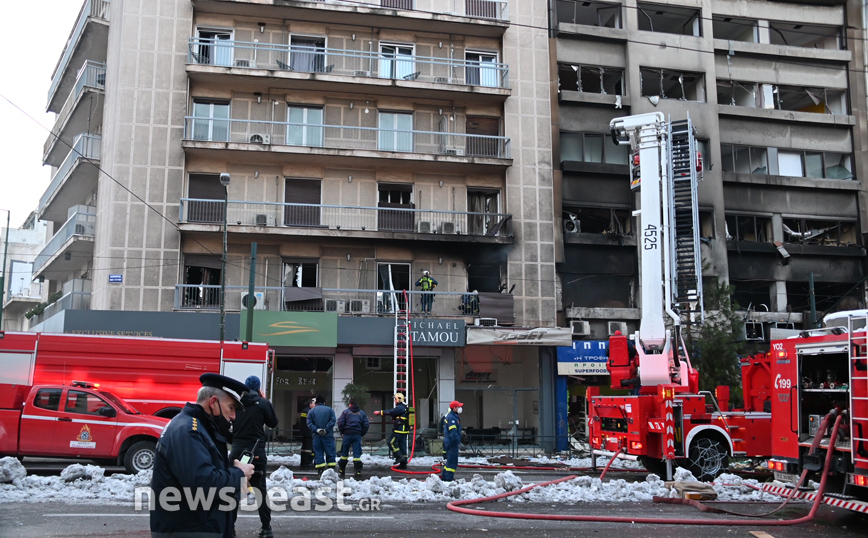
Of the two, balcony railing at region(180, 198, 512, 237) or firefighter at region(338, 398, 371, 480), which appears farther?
balcony railing at region(180, 198, 512, 237)

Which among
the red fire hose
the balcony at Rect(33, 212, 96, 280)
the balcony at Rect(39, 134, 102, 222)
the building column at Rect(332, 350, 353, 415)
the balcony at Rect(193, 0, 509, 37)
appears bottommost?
the red fire hose

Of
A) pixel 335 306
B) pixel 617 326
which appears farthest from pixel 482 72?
pixel 617 326

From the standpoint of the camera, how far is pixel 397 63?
28.2 meters

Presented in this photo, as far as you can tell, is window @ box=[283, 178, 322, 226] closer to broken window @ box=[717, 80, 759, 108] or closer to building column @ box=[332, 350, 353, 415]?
building column @ box=[332, 350, 353, 415]

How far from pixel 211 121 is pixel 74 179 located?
6.91m

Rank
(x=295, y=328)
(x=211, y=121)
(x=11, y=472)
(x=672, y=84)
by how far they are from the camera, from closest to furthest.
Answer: (x=11, y=472), (x=295, y=328), (x=211, y=121), (x=672, y=84)

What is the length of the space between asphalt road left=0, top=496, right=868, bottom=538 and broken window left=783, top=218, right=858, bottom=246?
21672mm

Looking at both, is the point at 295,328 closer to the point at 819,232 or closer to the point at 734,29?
the point at 819,232

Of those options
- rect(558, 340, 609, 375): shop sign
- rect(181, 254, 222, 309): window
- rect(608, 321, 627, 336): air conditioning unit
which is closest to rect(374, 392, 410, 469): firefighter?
rect(558, 340, 609, 375): shop sign

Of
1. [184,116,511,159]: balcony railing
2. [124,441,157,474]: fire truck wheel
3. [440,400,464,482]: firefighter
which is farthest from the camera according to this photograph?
[184,116,511,159]: balcony railing

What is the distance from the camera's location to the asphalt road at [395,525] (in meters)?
8.77

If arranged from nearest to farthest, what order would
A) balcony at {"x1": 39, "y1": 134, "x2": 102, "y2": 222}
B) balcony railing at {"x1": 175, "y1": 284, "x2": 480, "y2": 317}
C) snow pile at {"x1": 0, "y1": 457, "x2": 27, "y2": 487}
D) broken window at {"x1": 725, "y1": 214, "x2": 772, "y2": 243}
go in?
snow pile at {"x1": 0, "y1": 457, "x2": 27, "y2": 487}, balcony railing at {"x1": 175, "y1": 284, "x2": 480, "y2": 317}, balcony at {"x1": 39, "y1": 134, "x2": 102, "y2": 222}, broken window at {"x1": 725, "y1": 214, "x2": 772, "y2": 243}

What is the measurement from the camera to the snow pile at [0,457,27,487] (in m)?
→ 11.3

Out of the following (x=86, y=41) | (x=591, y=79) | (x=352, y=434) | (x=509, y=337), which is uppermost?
(x=86, y=41)
